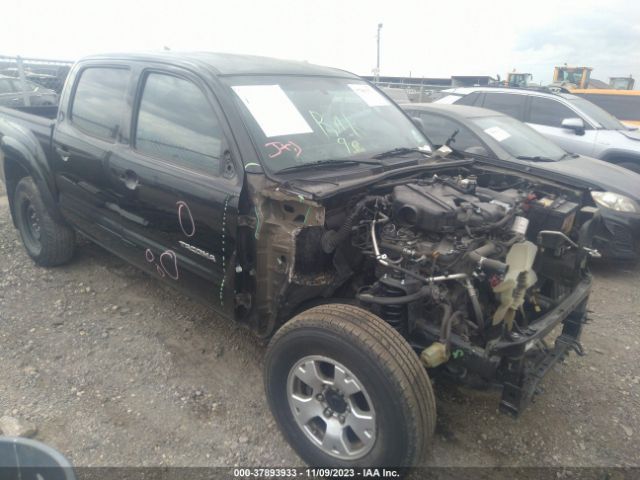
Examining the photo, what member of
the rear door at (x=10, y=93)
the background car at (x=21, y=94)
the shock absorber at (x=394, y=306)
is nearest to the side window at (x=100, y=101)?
the shock absorber at (x=394, y=306)

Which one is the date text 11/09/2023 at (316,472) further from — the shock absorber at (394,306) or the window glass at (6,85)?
the window glass at (6,85)

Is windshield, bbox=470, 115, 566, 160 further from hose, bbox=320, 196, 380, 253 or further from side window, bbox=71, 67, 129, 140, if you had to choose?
side window, bbox=71, 67, 129, 140

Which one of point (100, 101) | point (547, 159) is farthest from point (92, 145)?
point (547, 159)

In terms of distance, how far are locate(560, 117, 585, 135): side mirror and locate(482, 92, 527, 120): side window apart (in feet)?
2.57

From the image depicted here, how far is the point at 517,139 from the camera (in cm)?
534

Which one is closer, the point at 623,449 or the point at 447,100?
the point at 623,449

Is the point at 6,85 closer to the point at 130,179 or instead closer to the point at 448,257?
the point at 130,179

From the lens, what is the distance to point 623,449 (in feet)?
8.46

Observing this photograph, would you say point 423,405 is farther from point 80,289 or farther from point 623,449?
point 80,289

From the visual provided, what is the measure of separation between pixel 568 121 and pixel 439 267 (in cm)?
573

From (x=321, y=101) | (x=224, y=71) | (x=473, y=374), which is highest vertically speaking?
(x=224, y=71)

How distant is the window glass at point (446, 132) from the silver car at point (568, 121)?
239 centimetres

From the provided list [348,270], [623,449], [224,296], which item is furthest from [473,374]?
[224,296]

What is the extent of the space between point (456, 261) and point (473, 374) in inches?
22.5
